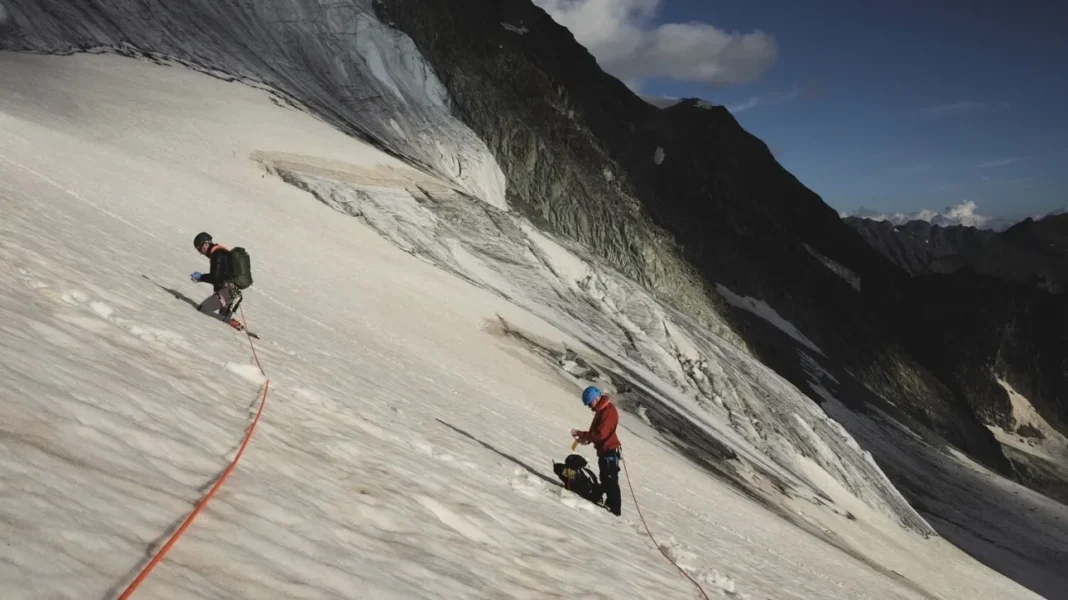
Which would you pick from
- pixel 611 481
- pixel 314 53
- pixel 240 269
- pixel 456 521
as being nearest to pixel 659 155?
pixel 314 53

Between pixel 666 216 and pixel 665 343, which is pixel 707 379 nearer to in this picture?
pixel 665 343

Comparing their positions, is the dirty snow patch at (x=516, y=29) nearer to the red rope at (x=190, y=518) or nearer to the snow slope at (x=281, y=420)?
the snow slope at (x=281, y=420)

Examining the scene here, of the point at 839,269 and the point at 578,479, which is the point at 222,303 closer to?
the point at 578,479

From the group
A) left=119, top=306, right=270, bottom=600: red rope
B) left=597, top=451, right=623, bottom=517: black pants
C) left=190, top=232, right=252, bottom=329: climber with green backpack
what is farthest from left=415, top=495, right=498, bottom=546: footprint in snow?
left=190, top=232, right=252, bottom=329: climber with green backpack

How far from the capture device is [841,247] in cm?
9681

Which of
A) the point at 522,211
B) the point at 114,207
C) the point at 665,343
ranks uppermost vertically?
the point at 522,211

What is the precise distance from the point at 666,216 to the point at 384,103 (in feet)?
128

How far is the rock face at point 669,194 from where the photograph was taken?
5369cm

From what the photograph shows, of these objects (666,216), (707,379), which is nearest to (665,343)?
(707,379)

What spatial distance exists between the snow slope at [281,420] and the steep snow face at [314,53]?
Result: 666 cm

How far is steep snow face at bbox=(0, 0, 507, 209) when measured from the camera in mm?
33156

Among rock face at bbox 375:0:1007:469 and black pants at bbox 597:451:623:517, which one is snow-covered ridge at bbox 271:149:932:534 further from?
rock face at bbox 375:0:1007:469

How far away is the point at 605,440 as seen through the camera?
955 centimetres

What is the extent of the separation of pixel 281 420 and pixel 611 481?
5.17m
